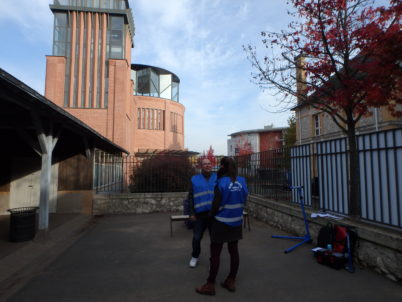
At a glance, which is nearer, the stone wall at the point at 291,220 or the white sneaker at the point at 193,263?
the stone wall at the point at 291,220

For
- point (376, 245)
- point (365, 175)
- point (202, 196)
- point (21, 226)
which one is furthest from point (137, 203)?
point (376, 245)

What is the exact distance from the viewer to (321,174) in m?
5.52

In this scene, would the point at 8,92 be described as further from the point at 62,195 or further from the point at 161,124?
the point at 161,124

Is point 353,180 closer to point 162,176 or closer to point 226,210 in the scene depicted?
point 226,210

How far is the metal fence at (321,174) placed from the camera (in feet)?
12.7

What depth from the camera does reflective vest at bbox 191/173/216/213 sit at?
12.4ft

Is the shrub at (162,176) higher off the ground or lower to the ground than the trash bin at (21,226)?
higher

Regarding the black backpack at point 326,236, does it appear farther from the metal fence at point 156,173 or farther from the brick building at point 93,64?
the brick building at point 93,64

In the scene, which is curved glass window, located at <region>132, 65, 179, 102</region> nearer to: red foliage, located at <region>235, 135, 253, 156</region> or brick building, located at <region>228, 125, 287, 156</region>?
red foliage, located at <region>235, 135, 253, 156</region>

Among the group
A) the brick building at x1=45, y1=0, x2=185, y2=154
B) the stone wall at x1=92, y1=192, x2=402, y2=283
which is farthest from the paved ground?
the brick building at x1=45, y1=0, x2=185, y2=154

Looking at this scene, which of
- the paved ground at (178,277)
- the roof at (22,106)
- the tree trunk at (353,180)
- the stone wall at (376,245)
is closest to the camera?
the paved ground at (178,277)

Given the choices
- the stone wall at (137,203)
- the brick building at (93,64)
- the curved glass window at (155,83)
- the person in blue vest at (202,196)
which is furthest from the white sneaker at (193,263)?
the curved glass window at (155,83)

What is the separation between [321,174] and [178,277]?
12.5 ft

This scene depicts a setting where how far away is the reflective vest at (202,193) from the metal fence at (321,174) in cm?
258
